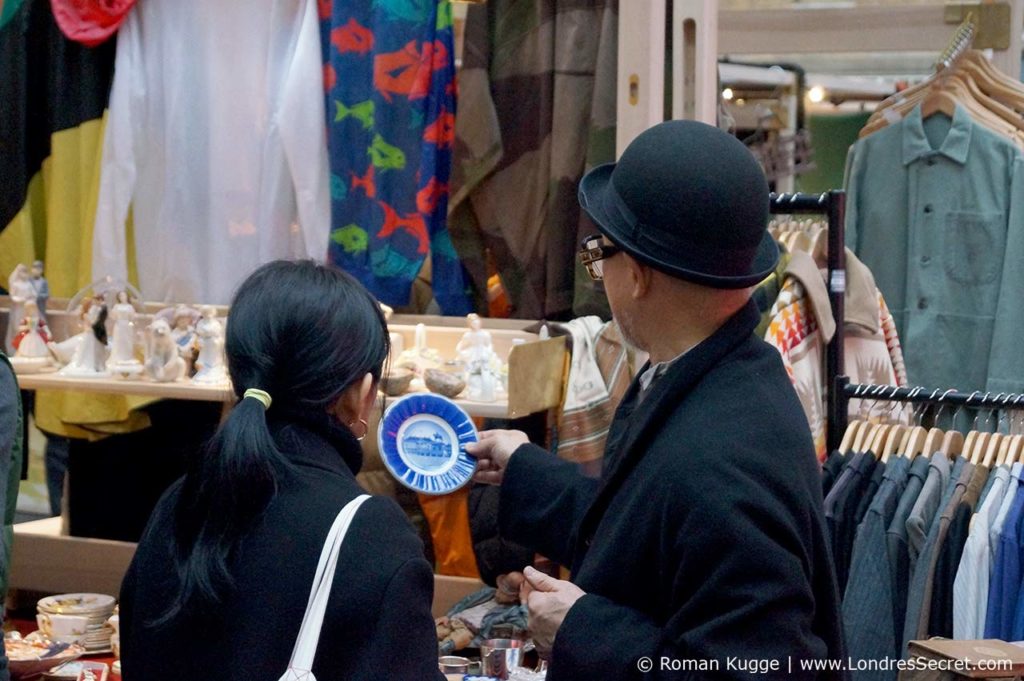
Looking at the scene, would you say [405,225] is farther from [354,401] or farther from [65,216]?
[354,401]

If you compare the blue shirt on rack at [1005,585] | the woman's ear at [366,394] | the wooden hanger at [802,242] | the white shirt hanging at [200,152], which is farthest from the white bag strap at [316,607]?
the wooden hanger at [802,242]

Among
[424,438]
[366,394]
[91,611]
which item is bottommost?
[91,611]

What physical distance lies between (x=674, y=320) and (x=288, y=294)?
0.54 m

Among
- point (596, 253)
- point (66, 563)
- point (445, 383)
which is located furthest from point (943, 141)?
point (66, 563)

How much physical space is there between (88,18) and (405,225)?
117 cm

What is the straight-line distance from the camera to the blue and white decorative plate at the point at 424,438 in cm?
263

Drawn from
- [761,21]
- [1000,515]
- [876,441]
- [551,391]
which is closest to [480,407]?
[551,391]

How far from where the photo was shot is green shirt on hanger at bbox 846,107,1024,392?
12.9 feet

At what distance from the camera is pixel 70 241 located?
3.87 metres

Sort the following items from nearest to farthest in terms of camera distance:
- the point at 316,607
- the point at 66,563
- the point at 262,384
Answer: the point at 316,607
the point at 262,384
the point at 66,563

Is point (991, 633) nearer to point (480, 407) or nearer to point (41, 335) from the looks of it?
point (480, 407)

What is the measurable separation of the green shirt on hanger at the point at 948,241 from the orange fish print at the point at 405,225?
160cm

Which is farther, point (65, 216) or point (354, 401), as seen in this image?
point (65, 216)

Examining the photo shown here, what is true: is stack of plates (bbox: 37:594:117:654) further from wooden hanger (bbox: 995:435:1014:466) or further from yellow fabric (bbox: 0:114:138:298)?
wooden hanger (bbox: 995:435:1014:466)
